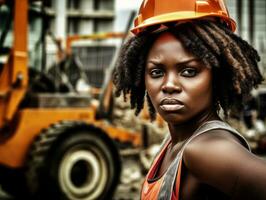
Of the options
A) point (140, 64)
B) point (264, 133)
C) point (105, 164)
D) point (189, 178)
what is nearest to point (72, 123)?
point (105, 164)

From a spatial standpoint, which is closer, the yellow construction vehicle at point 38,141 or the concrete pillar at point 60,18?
the yellow construction vehicle at point 38,141

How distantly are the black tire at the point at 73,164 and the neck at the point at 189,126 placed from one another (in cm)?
478

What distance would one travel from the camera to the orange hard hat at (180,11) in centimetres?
176

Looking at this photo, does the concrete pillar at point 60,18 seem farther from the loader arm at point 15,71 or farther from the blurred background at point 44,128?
the loader arm at point 15,71

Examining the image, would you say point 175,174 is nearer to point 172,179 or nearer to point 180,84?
point 172,179

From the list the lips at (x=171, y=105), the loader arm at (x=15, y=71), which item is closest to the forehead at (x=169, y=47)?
the lips at (x=171, y=105)

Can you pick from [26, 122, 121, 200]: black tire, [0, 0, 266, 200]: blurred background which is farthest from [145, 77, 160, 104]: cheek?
[26, 122, 121, 200]: black tire

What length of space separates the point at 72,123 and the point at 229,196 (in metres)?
5.61

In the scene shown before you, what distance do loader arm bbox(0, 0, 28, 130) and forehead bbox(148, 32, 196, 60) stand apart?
5.07 metres

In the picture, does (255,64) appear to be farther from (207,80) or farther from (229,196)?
(229,196)

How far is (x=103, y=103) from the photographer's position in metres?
8.66

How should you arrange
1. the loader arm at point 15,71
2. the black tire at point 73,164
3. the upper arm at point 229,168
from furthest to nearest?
the loader arm at point 15,71
the black tire at point 73,164
the upper arm at point 229,168

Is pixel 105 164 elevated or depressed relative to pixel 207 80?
depressed

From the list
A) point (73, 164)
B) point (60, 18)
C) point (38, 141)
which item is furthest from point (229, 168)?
point (60, 18)
